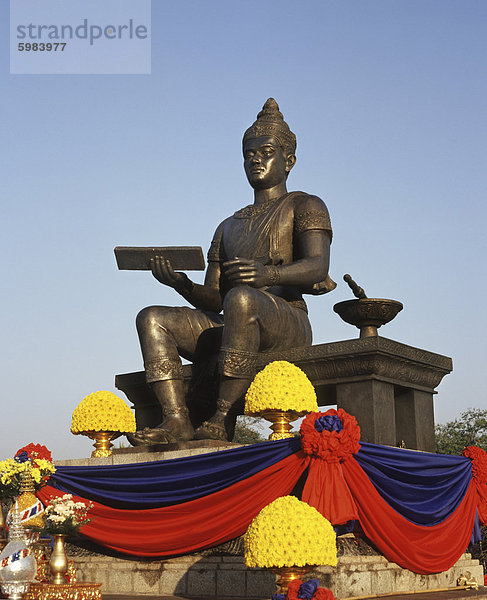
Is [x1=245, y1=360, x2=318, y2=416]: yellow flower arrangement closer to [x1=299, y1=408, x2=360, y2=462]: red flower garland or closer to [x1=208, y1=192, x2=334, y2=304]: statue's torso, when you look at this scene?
[x1=299, y1=408, x2=360, y2=462]: red flower garland

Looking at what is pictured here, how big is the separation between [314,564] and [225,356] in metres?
2.78

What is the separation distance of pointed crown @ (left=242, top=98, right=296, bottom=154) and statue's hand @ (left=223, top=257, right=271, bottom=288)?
181 centimetres

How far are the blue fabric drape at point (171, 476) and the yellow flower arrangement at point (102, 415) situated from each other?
0.51 meters

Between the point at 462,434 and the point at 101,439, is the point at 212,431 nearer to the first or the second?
the point at 101,439

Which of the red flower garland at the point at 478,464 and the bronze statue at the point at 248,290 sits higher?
the bronze statue at the point at 248,290

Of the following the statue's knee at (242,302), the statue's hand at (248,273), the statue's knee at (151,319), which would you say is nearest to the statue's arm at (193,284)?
the statue's knee at (151,319)

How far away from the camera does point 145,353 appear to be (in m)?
8.55

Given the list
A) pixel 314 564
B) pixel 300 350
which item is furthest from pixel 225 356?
pixel 314 564

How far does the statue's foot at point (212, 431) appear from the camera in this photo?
7.71 m

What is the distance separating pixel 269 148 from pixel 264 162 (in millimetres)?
160

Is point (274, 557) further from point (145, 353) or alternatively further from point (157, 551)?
point (145, 353)

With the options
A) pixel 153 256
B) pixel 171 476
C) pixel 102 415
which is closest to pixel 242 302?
pixel 153 256

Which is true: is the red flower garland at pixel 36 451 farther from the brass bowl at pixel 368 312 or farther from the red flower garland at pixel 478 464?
the red flower garland at pixel 478 464

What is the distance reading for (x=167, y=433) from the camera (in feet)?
26.6
